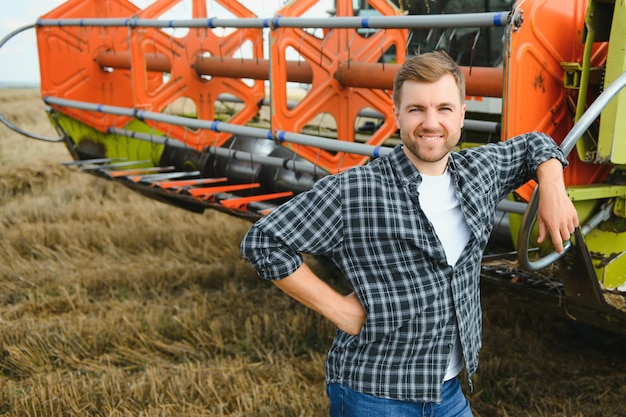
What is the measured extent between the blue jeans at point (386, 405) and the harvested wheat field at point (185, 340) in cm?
130

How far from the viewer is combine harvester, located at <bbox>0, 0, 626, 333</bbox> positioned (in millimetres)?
2674

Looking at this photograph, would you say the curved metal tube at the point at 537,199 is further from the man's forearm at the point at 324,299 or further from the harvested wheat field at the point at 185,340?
the harvested wheat field at the point at 185,340

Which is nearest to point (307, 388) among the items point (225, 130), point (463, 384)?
point (463, 384)

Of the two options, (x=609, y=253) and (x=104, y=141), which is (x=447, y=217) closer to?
(x=609, y=253)

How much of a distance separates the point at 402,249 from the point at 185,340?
8.16 feet

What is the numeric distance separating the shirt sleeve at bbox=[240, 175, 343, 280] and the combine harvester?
56cm

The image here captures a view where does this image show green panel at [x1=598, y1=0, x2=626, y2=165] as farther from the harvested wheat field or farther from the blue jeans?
the blue jeans

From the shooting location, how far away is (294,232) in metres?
1.76

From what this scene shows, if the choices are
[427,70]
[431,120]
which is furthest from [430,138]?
[427,70]

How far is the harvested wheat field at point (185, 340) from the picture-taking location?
10.9ft

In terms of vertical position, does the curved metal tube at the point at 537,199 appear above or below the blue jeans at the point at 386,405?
above

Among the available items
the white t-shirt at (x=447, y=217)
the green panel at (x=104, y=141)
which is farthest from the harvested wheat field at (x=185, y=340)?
the white t-shirt at (x=447, y=217)

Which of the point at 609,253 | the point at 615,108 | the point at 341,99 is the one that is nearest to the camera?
the point at 615,108

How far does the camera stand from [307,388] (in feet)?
11.2
